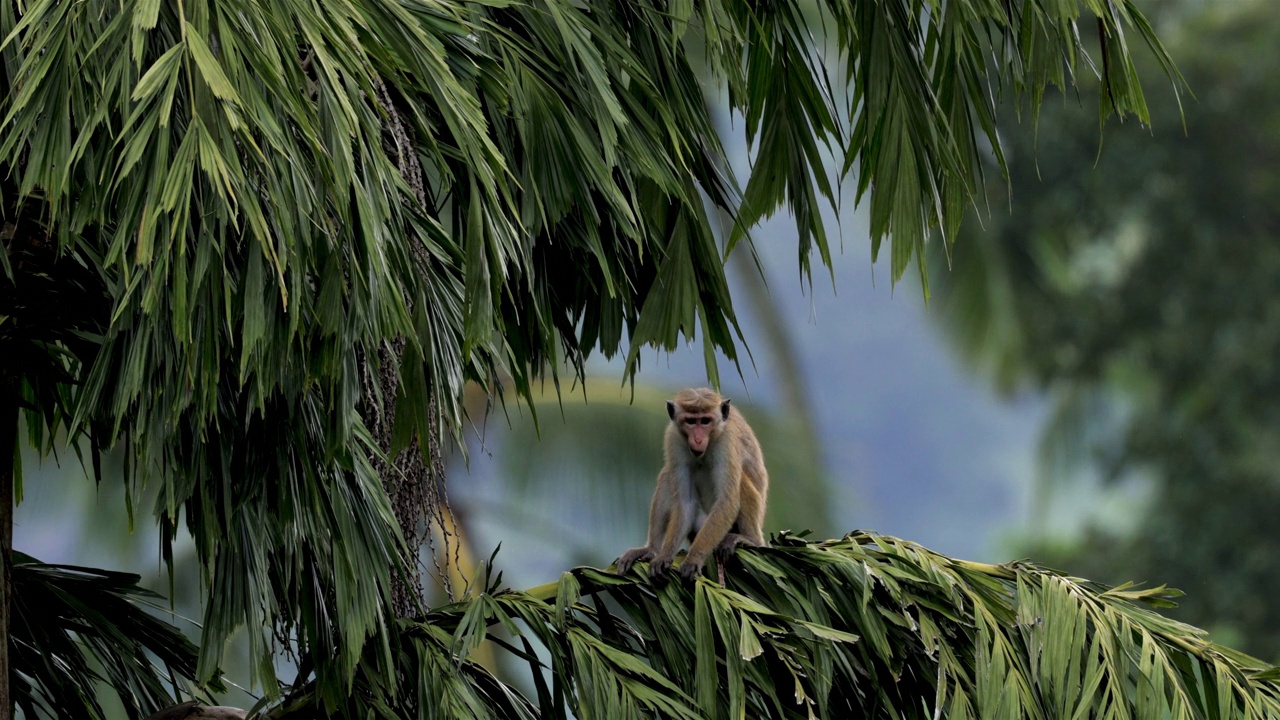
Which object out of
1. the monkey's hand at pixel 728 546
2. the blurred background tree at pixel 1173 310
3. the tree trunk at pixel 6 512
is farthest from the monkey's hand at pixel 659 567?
the blurred background tree at pixel 1173 310

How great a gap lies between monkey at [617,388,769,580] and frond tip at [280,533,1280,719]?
1130 mm

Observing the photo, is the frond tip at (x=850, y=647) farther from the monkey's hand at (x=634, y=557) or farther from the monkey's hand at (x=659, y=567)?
the monkey's hand at (x=634, y=557)

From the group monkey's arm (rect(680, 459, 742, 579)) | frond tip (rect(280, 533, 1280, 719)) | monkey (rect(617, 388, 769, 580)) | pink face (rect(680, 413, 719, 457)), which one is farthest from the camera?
pink face (rect(680, 413, 719, 457))

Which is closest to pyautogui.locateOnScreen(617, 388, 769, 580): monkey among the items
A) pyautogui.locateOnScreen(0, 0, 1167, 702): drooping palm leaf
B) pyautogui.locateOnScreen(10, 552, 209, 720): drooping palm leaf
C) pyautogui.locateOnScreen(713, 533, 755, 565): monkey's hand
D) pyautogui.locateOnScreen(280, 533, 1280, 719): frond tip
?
pyautogui.locateOnScreen(713, 533, 755, 565): monkey's hand

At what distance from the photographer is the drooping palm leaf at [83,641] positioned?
605 centimetres

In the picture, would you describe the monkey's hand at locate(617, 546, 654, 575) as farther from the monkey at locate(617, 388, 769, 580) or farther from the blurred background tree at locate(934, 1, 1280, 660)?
the blurred background tree at locate(934, 1, 1280, 660)

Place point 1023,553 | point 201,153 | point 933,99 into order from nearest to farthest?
point 201,153
point 933,99
point 1023,553

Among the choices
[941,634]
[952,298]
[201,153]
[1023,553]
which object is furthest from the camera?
[1023,553]

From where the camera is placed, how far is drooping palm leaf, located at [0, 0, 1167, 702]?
4.02 m

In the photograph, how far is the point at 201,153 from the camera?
375cm

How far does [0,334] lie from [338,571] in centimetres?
147

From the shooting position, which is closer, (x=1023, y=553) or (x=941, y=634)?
(x=941, y=634)

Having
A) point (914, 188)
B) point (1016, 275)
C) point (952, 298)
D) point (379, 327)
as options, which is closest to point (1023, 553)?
point (1016, 275)

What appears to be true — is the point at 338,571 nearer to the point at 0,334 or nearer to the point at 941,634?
the point at 0,334
